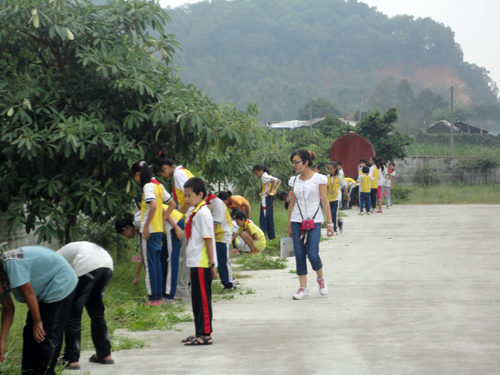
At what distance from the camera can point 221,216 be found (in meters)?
7.76

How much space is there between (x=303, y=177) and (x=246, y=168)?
3.77m

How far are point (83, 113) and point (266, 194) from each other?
558 centimetres

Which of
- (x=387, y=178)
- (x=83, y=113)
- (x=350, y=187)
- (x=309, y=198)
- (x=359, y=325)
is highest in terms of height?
(x=83, y=113)

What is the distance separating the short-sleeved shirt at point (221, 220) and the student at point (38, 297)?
346 cm

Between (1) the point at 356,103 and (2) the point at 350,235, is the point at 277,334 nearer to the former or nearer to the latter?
(2) the point at 350,235

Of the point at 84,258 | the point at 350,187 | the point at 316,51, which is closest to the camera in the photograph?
the point at 84,258

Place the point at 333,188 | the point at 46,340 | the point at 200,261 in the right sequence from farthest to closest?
the point at 333,188
the point at 200,261
the point at 46,340

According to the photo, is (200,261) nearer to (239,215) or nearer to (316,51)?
(239,215)

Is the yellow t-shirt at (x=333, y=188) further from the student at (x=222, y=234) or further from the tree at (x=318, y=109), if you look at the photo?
the tree at (x=318, y=109)

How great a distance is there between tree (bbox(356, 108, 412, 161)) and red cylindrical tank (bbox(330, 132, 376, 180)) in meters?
3.46

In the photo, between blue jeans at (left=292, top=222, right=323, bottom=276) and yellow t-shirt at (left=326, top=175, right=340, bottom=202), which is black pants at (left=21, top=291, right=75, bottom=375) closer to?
blue jeans at (left=292, top=222, right=323, bottom=276)

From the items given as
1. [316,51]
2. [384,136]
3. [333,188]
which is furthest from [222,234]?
[316,51]

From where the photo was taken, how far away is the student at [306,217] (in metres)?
7.61

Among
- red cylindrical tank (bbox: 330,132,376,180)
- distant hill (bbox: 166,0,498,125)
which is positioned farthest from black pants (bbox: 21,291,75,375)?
distant hill (bbox: 166,0,498,125)
